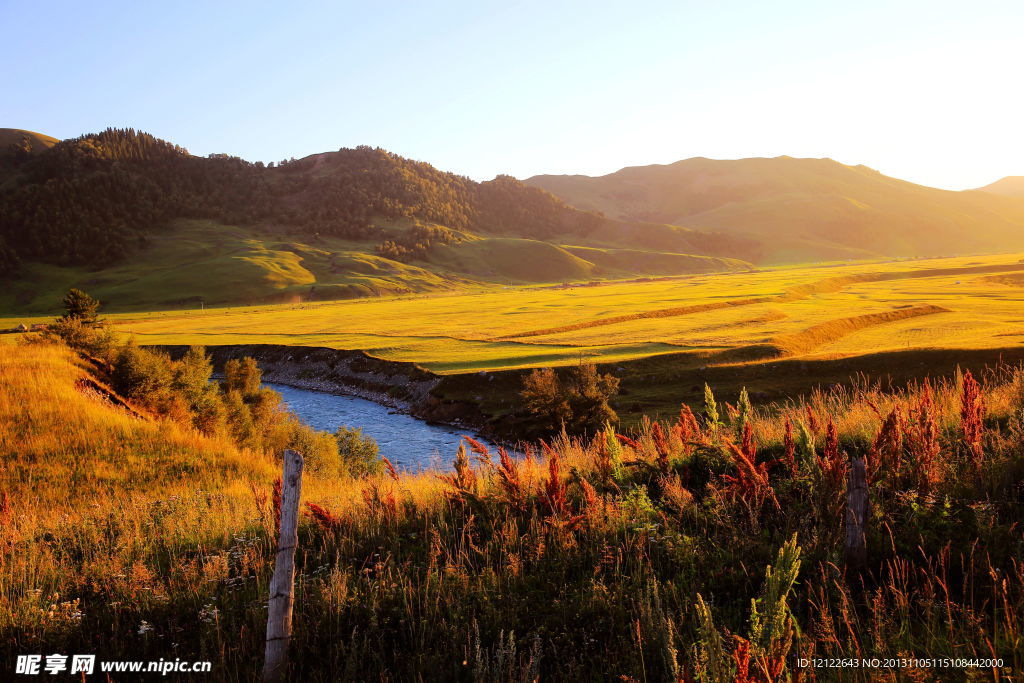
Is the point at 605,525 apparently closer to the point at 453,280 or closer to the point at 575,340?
the point at 575,340

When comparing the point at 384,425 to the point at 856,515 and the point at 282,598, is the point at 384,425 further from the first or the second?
the point at 856,515

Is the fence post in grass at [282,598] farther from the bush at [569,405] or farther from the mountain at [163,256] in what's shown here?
the mountain at [163,256]

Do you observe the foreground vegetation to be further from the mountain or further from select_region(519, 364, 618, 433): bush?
the mountain

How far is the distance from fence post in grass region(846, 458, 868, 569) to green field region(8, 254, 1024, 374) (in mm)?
33152

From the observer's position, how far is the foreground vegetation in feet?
14.3

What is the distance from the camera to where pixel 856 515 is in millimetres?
4922

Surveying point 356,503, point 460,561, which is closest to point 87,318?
point 356,503

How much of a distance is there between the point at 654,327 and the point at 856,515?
49456 mm

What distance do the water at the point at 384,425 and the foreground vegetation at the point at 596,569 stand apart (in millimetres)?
18260

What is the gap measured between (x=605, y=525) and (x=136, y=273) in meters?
174

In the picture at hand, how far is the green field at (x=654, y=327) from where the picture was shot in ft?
130

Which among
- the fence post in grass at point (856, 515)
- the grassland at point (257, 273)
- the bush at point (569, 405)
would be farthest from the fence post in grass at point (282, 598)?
the grassland at point (257, 273)

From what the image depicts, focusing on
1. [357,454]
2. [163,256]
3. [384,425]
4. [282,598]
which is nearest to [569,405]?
[357,454]

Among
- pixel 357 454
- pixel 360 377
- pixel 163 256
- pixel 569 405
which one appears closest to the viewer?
pixel 357 454
